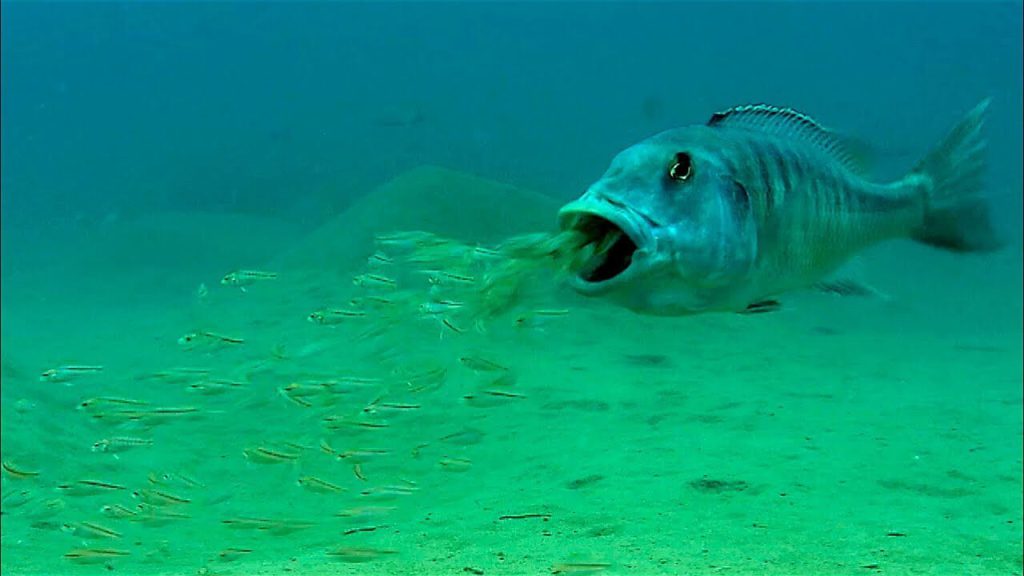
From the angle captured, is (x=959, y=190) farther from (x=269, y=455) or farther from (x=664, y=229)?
(x=269, y=455)

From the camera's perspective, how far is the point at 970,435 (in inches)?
214

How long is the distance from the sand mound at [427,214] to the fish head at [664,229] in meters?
9.22

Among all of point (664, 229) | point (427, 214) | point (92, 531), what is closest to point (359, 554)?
point (92, 531)

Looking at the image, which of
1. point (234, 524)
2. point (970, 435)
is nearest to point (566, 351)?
point (970, 435)

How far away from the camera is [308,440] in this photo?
18.3ft

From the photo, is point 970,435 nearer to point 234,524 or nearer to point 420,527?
point 420,527

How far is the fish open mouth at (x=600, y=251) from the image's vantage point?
2.39 meters

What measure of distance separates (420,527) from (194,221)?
19890 mm

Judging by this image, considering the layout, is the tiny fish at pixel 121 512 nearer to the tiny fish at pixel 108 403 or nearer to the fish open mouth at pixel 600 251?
the tiny fish at pixel 108 403

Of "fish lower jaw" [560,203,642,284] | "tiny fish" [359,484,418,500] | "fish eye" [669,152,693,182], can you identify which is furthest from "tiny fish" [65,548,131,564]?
"fish eye" [669,152,693,182]

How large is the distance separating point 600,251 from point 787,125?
936 mm

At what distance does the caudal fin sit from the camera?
323 cm

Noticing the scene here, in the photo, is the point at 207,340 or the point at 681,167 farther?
the point at 207,340

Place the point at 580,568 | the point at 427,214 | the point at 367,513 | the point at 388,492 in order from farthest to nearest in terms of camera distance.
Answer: the point at 427,214 → the point at 388,492 → the point at 367,513 → the point at 580,568
